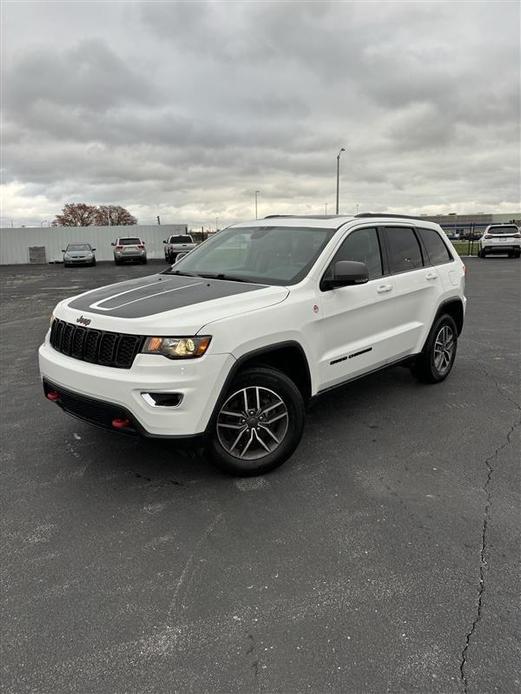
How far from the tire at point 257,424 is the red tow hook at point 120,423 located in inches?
21.1

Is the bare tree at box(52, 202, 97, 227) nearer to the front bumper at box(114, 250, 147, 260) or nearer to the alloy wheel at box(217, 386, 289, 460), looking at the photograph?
the front bumper at box(114, 250, 147, 260)

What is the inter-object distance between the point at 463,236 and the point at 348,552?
3216 inches

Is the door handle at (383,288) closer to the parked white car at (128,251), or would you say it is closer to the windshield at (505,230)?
the windshield at (505,230)

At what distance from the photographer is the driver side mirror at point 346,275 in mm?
3854

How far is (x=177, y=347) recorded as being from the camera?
3.13 metres

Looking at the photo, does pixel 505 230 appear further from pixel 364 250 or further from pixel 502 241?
pixel 364 250

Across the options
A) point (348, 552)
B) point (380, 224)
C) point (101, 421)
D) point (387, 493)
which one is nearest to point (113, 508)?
point (101, 421)

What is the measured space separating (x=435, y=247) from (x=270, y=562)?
4.21 metres

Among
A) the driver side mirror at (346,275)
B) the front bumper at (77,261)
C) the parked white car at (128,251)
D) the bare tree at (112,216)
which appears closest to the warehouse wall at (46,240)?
the parked white car at (128,251)

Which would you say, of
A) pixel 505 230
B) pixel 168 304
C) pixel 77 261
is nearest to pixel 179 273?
pixel 168 304

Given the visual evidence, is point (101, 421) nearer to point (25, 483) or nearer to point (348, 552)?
point (25, 483)

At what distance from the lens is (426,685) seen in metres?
2.01

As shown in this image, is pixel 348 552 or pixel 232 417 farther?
pixel 232 417

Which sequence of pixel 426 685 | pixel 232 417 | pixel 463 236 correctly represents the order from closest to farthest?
pixel 426 685, pixel 232 417, pixel 463 236
